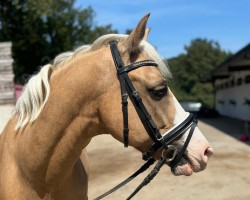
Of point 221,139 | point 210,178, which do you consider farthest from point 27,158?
point 221,139

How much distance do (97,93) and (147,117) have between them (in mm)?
307

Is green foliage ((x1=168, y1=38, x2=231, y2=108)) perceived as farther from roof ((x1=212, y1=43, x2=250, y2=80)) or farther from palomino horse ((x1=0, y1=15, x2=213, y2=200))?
palomino horse ((x1=0, y1=15, x2=213, y2=200))

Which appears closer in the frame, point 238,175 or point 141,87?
point 141,87

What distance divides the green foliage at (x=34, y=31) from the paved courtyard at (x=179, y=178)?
52.2ft

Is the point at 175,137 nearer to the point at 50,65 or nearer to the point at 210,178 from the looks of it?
the point at 50,65

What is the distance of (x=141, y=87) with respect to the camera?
1803mm

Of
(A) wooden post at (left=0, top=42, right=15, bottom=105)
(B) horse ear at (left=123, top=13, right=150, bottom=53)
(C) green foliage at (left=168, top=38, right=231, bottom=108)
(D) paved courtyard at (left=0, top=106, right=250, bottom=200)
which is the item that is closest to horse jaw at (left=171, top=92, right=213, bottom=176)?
(B) horse ear at (left=123, top=13, right=150, bottom=53)

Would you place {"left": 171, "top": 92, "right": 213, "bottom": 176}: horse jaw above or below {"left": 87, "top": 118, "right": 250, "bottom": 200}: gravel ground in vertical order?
above

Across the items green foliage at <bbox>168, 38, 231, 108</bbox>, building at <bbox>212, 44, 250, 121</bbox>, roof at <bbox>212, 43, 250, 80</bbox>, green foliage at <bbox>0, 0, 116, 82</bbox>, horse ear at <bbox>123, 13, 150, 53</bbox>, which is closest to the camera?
horse ear at <bbox>123, 13, 150, 53</bbox>

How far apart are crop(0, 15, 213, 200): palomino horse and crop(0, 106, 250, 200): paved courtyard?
3447mm

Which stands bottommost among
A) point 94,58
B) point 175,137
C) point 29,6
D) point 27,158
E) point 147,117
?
point 27,158

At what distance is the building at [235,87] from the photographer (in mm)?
15078

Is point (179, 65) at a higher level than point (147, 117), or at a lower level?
lower

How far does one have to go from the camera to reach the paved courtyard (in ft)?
18.4
